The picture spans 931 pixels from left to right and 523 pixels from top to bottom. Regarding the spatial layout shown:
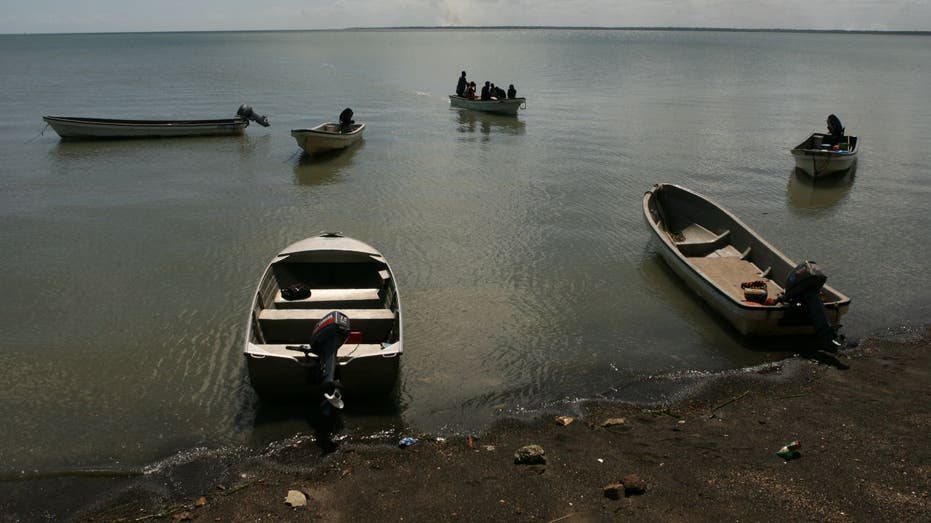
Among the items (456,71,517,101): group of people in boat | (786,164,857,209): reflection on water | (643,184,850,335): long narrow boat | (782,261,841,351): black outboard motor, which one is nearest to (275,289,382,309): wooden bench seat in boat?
(643,184,850,335): long narrow boat

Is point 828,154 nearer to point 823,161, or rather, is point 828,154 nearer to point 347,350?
point 823,161

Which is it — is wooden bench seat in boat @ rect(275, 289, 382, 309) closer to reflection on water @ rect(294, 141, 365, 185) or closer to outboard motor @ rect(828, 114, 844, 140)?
reflection on water @ rect(294, 141, 365, 185)

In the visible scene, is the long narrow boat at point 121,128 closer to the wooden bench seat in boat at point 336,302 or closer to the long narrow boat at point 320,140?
the long narrow boat at point 320,140

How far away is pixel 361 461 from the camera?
26.8 ft

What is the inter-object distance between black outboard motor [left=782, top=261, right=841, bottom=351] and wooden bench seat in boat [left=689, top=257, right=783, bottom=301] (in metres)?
1.19

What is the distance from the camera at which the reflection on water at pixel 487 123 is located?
114ft

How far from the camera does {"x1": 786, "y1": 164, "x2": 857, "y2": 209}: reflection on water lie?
21.0 metres

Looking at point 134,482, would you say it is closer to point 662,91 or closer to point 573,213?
point 573,213

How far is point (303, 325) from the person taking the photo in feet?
32.9

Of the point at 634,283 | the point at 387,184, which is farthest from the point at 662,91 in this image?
the point at 634,283

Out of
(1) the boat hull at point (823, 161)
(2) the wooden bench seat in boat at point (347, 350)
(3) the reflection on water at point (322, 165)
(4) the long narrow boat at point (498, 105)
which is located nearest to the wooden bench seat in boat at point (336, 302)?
(2) the wooden bench seat in boat at point (347, 350)

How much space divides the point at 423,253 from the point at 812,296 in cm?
851

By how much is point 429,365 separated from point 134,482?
15.0 ft

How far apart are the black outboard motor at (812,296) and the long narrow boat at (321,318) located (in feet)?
22.0
